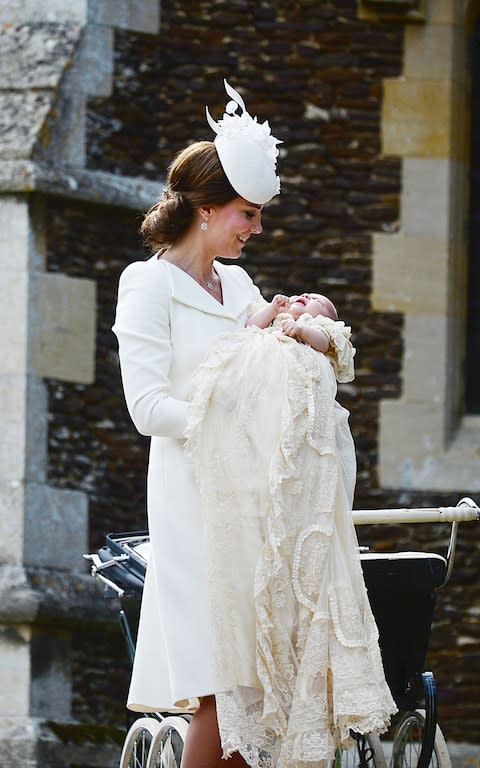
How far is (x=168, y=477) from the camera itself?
13.3 feet

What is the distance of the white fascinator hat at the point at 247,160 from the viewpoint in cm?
407

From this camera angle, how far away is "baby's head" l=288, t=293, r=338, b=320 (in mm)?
4195

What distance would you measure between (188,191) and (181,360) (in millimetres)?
419

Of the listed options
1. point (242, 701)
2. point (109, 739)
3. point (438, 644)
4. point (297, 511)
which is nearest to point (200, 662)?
point (242, 701)

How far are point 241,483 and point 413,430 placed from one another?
425cm

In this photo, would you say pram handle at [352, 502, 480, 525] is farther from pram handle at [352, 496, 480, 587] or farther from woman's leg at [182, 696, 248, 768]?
woman's leg at [182, 696, 248, 768]

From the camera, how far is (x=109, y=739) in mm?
7168

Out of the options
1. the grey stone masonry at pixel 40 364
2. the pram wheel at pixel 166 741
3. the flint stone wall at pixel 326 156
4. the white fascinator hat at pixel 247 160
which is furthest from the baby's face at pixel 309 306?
the flint stone wall at pixel 326 156

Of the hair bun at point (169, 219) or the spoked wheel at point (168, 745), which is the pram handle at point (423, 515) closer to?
the spoked wheel at point (168, 745)

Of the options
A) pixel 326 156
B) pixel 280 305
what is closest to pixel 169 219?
pixel 280 305

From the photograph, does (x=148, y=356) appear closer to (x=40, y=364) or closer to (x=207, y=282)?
(x=207, y=282)

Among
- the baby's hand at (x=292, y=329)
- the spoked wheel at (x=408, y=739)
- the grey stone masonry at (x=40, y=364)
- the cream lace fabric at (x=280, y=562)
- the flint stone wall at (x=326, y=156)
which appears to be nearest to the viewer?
the cream lace fabric at (x=280, y=562)

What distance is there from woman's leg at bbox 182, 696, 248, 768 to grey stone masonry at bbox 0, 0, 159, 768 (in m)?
3.03

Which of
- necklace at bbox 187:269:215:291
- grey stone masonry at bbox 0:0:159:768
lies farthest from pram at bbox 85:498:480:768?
grey stone masonry at bbox 0:0:159:768
